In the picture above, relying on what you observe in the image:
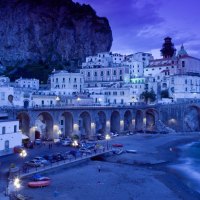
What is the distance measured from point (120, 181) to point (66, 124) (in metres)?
37.3

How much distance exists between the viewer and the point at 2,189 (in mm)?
32688

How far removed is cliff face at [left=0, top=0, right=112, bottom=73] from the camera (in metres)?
134

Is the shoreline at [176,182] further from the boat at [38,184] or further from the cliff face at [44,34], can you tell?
the cliff face at [44,34]

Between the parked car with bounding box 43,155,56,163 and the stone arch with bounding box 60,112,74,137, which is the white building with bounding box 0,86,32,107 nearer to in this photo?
the stone arch with bounding box 60,112,74,137

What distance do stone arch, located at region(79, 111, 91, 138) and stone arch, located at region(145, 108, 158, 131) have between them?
24.2 metres

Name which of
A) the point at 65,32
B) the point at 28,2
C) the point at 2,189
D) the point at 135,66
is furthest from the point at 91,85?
the point at 2,189

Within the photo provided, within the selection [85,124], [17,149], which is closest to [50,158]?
[17,149]

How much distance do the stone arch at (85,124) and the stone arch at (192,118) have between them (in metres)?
34.1

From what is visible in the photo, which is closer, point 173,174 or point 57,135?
point 173,174

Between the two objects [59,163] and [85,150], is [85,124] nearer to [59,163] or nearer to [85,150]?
[85,150]

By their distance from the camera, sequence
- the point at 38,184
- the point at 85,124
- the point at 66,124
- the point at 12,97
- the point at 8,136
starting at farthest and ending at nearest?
the point at 85,124 → the point at 66,124 → the point at 12,97 → the point at 8,136 → the point at 38,184

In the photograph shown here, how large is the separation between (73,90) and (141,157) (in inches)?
2001

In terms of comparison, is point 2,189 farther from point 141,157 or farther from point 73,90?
point 73,90

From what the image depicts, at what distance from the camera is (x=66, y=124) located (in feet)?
251
